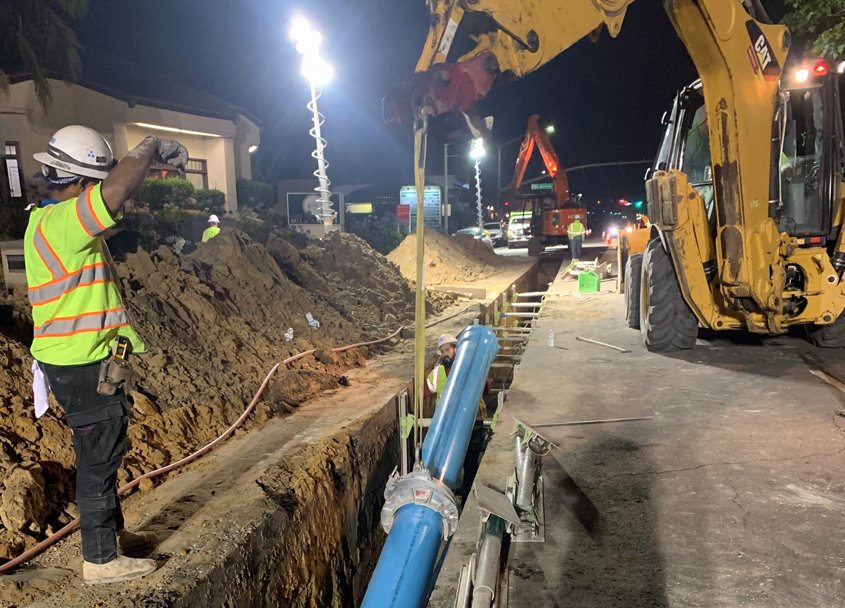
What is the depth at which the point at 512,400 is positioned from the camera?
4996 millimetres

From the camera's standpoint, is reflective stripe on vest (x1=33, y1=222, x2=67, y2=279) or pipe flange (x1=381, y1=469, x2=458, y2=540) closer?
reflective stripe on vest (x1=33, y1=222, x2=67, y2=279)

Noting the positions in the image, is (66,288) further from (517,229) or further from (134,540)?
(517,229)

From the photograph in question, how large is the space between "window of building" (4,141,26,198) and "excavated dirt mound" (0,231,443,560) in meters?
7.04

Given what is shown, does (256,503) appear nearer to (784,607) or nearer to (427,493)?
(427,493)

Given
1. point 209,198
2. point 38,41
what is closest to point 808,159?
point 38,41

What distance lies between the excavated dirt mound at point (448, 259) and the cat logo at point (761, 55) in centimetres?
1110

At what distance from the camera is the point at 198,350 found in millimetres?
6527

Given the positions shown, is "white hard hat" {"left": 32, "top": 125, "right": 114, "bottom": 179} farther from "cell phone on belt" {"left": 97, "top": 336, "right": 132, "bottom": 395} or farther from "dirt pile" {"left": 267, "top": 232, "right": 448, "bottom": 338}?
"dirt pile" {"left": 267, "top": 232, "right": 448, "bottom": 338}

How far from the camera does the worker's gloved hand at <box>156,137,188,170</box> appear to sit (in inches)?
114

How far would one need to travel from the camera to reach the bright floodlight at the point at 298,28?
41.6 ft

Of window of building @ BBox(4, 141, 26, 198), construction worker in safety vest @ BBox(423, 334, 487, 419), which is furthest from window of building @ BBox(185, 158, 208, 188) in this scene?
construction worker in safety vest @ BBox(423, 334, 487, 419)

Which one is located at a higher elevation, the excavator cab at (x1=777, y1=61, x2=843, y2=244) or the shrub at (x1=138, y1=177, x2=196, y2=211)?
the shrub at (x1=138, y1=177, x2=196, y2=211)

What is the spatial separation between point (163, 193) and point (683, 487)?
15329 millimetres

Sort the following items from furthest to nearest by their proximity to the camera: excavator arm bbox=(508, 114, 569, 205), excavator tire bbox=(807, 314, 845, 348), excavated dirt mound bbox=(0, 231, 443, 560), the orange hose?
excavator arm bbox=(508, 114, 569, 205) < excavator tire bbox=(807, 314, 845, 348) < excavated dirt mound bbox=(0, 231, 443, 560) < the orange hose
